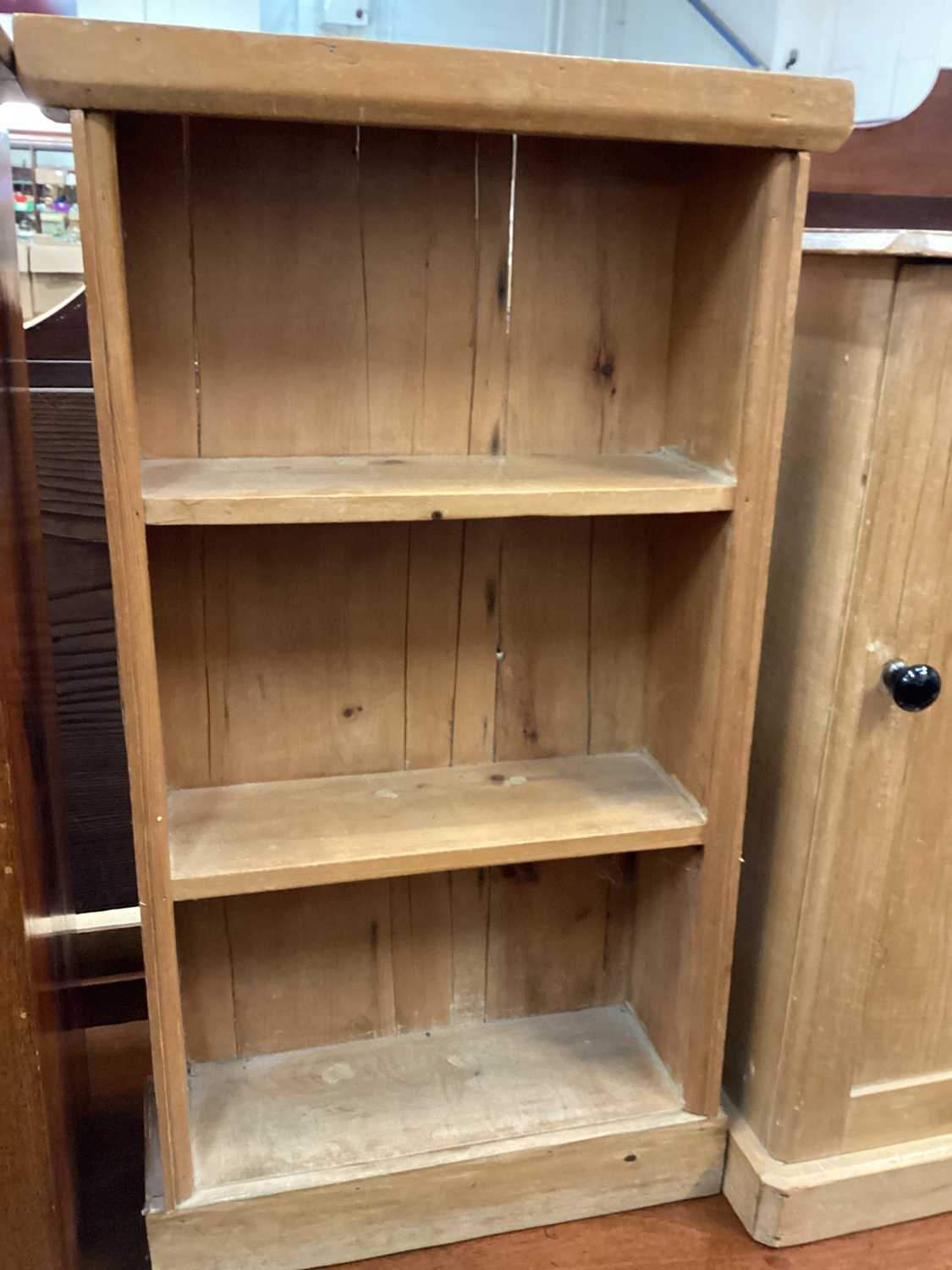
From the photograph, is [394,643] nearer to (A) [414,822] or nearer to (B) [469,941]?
(A) [414,822]

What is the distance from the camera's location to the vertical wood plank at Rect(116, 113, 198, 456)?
3.36 ft

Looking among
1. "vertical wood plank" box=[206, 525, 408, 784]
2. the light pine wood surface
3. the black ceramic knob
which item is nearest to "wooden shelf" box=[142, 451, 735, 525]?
the light pine wood surface

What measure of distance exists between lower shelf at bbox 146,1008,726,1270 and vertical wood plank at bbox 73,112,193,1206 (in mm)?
89

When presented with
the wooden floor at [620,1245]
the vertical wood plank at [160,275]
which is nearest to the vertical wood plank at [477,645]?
the vertical wood plank at [160,275]

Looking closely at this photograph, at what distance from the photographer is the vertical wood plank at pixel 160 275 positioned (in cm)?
102

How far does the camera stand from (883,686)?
3.48ft

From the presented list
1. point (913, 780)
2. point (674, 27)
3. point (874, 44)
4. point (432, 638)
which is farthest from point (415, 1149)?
point (674, 27)

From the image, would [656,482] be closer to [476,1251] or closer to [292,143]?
[292,143]

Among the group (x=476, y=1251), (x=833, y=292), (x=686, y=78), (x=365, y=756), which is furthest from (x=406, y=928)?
(x=686, y=78)

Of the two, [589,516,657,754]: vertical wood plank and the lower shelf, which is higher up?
[589,516,657,754]: vertical wood plank

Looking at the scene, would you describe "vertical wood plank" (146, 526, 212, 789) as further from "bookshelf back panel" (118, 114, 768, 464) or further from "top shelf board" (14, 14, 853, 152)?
"top shelf board" (14, 14, 853, 152)

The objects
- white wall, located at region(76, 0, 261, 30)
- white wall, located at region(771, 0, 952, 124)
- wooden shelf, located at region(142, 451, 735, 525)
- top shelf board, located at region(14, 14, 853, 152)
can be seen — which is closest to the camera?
top shelf board, located at region(14, 14, 853, 152)

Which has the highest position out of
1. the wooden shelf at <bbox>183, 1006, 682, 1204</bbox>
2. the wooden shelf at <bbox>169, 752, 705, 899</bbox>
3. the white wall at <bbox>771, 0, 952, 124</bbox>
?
the white wall at <bbox>771, 0, 952, 124</bbox>

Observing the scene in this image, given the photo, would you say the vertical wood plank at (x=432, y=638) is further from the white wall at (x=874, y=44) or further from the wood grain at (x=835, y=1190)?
the white wall at (x=874, y=44)
